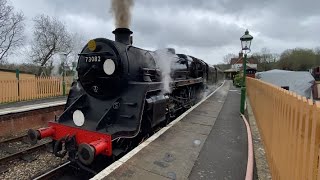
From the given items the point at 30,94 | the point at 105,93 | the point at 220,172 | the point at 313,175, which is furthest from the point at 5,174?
the point at 30,94

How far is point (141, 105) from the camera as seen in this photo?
18.7ft

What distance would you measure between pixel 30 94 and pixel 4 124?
8.12 metres

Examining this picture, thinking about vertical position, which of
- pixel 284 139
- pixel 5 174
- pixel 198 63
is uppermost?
pixel 198 63

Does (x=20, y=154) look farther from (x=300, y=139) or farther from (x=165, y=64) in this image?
(x=300, y=139)

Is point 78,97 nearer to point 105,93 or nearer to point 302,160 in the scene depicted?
point 105,93

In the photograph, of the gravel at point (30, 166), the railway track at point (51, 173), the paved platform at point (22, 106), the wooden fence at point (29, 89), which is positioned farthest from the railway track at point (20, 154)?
the wooden fence at point (29, 89)

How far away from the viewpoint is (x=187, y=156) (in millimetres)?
5246

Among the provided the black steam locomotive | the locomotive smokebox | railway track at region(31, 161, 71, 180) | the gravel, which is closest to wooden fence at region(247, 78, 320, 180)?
the black steam locomotive

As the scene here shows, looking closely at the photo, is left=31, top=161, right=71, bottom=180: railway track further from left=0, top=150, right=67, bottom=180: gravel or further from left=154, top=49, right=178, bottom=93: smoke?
left=154, top=49, right=178, bottom=93: smoke

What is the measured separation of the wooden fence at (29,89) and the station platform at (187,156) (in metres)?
10.8

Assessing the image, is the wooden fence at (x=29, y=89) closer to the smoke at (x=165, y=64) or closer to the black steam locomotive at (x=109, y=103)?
the black steam locomotive at (x=109, y=103)

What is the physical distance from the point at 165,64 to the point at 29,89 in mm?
11256

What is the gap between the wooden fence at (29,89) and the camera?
14.2m

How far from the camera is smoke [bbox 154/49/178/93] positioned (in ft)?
25.4
